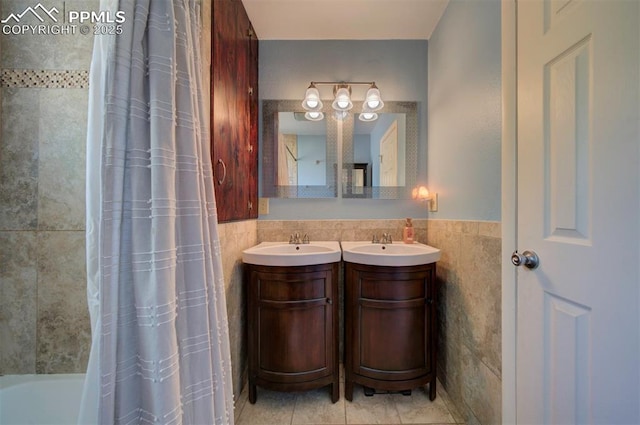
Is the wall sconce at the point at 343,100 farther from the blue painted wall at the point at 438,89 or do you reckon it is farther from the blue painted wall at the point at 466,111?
the blue painted wall at the point at 466,111

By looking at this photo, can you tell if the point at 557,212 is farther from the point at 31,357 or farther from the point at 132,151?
the point at 31,357

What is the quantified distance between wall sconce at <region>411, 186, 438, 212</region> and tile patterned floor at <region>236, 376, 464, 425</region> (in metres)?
1.17

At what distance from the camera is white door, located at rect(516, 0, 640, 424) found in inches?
25.1

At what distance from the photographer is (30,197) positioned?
3.23 ft

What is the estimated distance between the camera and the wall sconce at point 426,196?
5.69 ft

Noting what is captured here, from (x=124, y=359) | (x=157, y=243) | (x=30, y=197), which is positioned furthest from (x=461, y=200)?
(x=30, y=197)

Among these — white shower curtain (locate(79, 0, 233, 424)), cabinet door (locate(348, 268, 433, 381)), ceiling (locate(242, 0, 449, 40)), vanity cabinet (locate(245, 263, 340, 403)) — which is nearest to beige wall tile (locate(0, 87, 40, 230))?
white shower curtain (locate(79, 0, 233, 424))

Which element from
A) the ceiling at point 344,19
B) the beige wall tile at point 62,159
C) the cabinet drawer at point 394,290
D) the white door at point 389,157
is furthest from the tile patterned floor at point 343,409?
the ceiling at point 344,19

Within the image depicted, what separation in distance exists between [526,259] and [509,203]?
228mm

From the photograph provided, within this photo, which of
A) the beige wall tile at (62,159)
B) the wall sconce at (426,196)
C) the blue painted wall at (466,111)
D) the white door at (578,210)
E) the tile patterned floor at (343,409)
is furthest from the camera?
A: the wall sconce at (426,196)

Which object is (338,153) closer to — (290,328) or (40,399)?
(290,328)

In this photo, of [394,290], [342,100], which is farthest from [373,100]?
[394,290]

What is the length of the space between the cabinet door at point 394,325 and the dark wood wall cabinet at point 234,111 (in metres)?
0.87

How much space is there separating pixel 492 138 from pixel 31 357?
216 cm
